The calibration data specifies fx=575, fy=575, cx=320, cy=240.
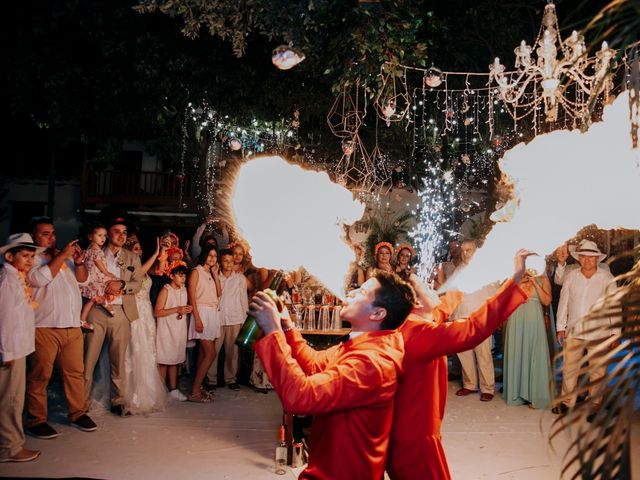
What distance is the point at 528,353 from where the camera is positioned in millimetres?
7941

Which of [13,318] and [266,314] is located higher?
[266,314]

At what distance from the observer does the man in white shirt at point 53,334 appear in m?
5.81

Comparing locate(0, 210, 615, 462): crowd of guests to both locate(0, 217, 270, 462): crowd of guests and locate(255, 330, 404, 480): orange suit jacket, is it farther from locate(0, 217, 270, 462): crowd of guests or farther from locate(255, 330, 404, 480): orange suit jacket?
locate(255, 330, 404, 480): orange suit jacket

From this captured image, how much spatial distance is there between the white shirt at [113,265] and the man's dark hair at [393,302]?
459 cm

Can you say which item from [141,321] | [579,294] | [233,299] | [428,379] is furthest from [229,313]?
[428,379]

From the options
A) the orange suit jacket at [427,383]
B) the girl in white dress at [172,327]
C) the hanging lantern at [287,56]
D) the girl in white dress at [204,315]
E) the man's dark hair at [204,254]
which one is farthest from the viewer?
the man's dark hair at [204,254]

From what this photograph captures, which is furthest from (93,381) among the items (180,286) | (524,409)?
(524,409)

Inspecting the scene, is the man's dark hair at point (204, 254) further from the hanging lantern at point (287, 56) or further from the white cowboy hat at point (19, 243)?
the hanging lantern at point (287, 56)

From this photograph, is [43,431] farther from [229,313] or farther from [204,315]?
[229,313]

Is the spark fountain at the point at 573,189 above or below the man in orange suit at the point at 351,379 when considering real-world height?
above

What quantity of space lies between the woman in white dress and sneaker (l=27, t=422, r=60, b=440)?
1.00 meters

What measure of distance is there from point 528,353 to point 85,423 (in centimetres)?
569

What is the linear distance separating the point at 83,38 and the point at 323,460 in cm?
645

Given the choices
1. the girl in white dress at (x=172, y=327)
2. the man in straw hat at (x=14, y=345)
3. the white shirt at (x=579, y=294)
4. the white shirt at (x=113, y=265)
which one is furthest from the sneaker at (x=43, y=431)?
the white shirt at (x=579, y=294)
